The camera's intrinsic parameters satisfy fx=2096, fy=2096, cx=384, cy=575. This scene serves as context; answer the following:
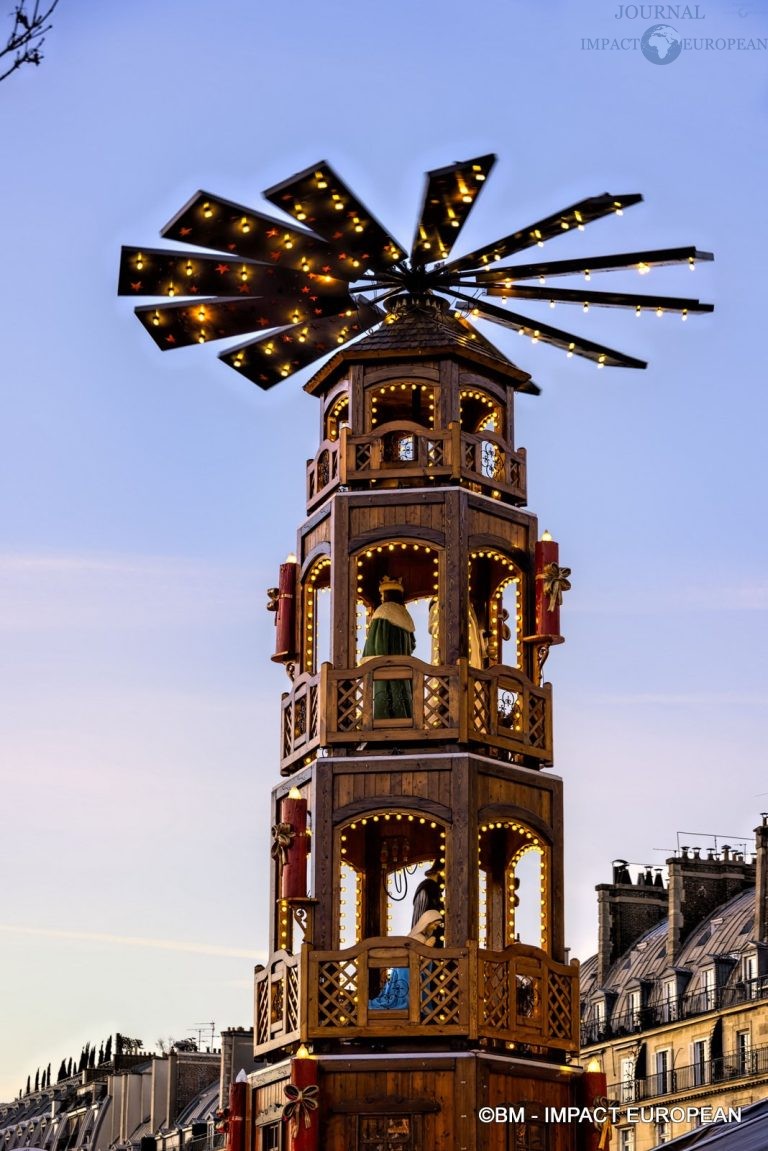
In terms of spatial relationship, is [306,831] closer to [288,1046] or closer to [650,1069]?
[288,1046]

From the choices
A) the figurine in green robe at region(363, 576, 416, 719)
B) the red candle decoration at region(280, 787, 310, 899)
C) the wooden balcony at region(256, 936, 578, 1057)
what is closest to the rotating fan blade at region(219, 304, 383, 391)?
the figurine in green robe at region(363, 576, 416, 719)

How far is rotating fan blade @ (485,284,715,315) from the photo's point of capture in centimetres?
3120

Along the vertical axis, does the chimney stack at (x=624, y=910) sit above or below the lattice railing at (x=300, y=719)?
above

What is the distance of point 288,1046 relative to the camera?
89.1ft

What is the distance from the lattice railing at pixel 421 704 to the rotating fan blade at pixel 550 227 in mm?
6473

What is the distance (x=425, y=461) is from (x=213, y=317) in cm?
380

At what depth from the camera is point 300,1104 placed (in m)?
26.0

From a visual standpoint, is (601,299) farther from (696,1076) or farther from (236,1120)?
(696,1076)

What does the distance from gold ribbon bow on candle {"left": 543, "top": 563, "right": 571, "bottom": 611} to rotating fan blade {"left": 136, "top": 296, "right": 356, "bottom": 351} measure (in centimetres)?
537

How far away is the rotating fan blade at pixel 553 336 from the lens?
31828 millimetres

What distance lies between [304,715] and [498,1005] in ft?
16.2

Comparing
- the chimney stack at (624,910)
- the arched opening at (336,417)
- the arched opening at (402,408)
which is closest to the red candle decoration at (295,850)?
the arched opening at (402,408)

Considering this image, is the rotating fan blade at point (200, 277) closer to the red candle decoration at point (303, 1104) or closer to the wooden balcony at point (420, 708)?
the wooden balcony at point (420, 708)

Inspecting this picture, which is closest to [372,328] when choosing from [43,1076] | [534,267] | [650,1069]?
[534,267]
